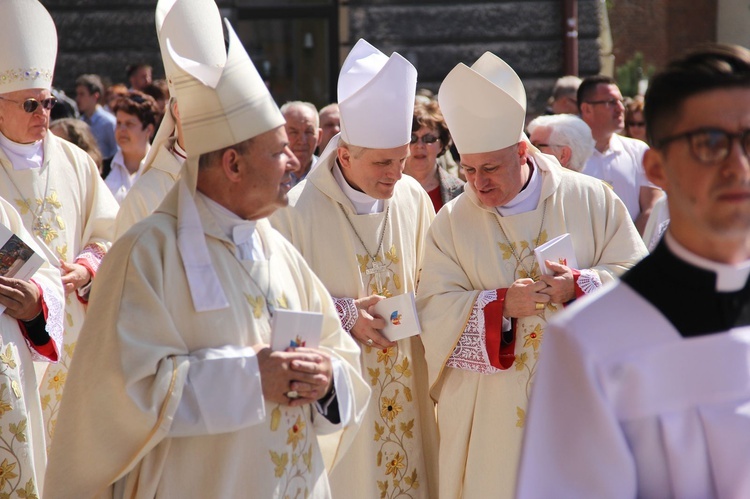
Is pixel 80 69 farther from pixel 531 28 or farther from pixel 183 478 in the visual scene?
pixel 183 478

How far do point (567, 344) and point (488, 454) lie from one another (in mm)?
2591

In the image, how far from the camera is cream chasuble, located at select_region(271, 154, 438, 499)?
188 inches

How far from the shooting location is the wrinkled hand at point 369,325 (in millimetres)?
4578

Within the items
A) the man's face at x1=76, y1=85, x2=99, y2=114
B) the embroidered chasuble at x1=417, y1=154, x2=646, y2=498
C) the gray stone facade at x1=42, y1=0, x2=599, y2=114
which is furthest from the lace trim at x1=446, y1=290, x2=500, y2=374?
the gray stone facade at x1=42, y1=0, x2=599, y2=114

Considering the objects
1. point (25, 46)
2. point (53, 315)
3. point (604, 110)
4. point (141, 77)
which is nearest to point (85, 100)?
point (141, 77)

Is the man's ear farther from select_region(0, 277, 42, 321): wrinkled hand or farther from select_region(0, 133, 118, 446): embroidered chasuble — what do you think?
select_region(0, 133, 118, 446): embroidered chasuble

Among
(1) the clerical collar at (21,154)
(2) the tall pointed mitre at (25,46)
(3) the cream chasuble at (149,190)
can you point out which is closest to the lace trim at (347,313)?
(3) the cream chasuble at (149,190)

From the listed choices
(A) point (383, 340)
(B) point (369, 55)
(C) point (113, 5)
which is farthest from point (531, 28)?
(A) point (383, 340)

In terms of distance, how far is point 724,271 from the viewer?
7.35 feet

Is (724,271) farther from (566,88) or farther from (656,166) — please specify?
(566,88)

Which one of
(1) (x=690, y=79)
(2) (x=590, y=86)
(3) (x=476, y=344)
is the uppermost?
(1) (x=690, y=79)

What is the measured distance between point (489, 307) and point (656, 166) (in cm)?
222

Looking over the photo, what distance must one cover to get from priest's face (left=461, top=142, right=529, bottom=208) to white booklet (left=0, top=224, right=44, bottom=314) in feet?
5.74

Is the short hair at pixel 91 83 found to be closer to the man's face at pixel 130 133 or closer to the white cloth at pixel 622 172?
the man's face at pixel 130 133
